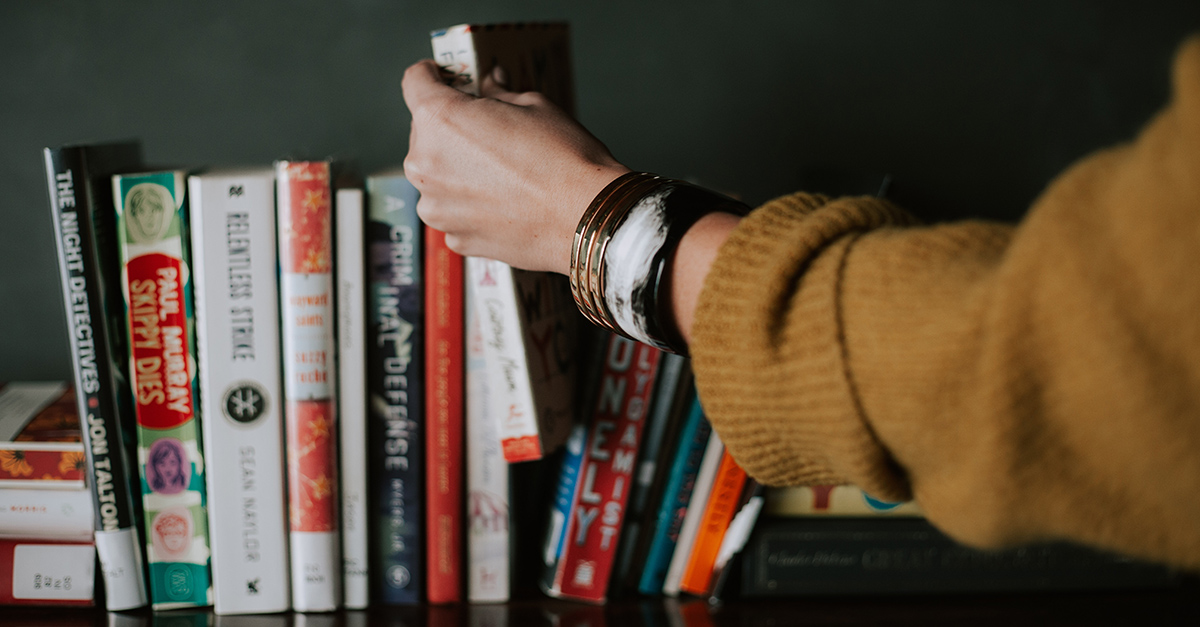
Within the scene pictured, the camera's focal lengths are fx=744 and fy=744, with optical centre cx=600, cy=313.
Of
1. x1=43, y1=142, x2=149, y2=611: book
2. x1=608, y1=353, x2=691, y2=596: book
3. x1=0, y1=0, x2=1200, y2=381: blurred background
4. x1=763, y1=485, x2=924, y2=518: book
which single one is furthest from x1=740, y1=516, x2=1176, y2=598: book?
x1=43, y1=142, x2=149, y2=611: book

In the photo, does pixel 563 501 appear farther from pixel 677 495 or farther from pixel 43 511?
pixel 43 511

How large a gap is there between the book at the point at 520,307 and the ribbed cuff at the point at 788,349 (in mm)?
271

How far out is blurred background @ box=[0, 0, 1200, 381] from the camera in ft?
2.81

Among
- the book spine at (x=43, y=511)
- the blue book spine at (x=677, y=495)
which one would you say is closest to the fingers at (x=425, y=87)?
the blue book spine at (x=677, y=495)

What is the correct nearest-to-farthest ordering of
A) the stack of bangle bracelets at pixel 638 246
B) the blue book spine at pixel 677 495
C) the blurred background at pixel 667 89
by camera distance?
the stack of bangle bracelets at pixel 638 246 < the blue book spine at pixel 677 495 < the blurred background at pixel 667 89

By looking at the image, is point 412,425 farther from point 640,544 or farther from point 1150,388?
point 1150,388

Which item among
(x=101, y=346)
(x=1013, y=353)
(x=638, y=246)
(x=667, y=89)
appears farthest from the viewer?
(x=667, y=89)

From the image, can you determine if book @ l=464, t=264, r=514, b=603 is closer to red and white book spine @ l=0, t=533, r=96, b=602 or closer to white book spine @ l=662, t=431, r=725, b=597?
white book spine @ l=662, t=431, r=725, b=597

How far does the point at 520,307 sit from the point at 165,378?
340mm

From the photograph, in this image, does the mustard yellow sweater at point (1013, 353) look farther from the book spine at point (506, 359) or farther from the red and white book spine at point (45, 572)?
the red and white book spine at point (45, 572)

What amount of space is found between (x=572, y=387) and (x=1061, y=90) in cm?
73

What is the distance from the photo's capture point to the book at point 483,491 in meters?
0.70

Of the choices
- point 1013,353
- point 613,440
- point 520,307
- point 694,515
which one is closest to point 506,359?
point 520,307

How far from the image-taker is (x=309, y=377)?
2.19 ft
